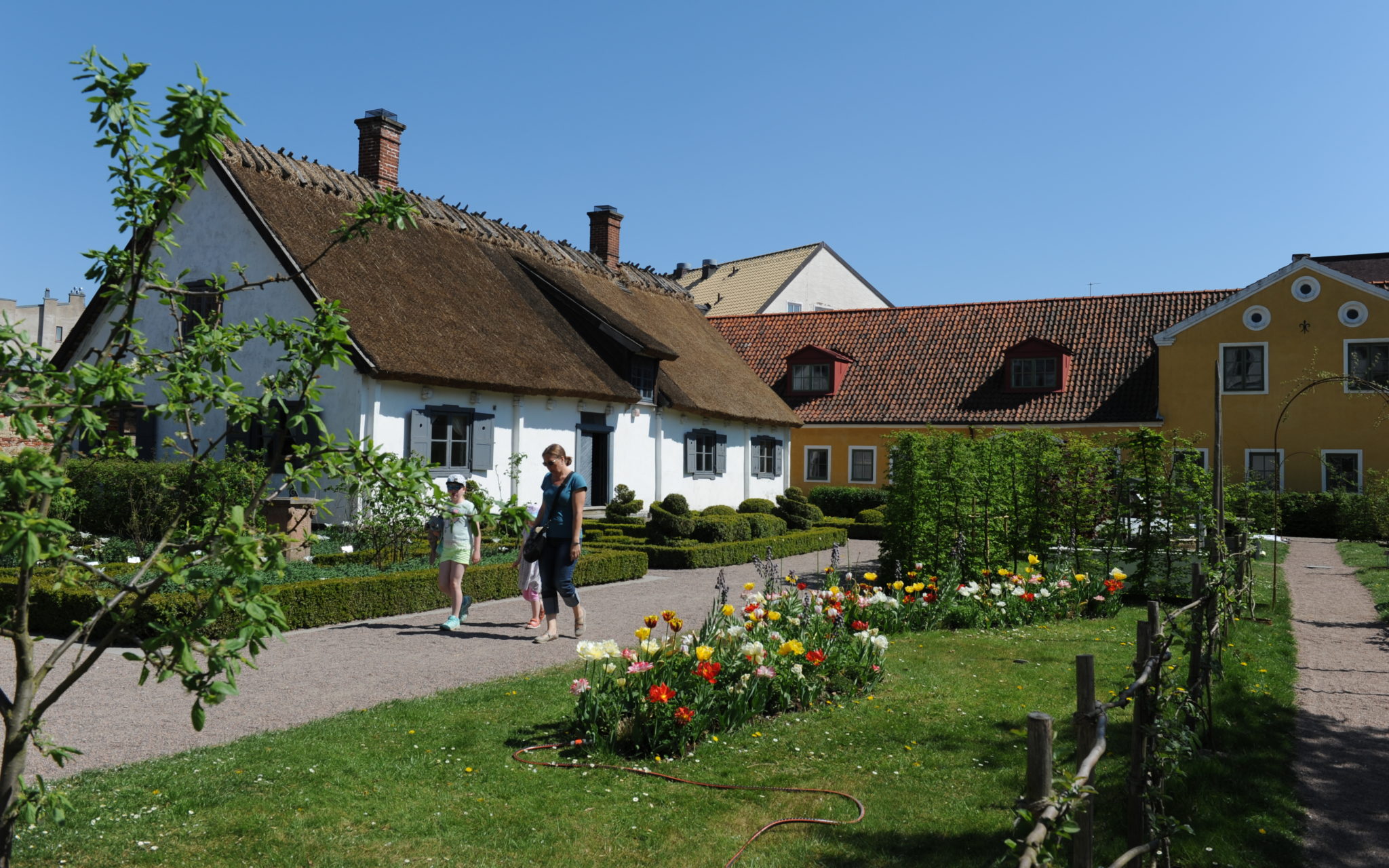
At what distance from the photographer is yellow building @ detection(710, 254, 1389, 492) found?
85.7 feet

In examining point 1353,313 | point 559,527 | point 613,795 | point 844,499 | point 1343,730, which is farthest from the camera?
point 844,499

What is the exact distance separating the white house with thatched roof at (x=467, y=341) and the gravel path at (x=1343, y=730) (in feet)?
36.1

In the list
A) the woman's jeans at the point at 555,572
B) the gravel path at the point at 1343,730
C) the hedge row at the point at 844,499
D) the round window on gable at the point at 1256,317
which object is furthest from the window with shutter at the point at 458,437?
the round window on gable at the point at 1256,317

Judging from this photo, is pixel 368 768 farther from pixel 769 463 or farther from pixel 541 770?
pixel 769 463

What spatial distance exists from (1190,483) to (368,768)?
10783mm

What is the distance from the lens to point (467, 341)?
1889 centimetres

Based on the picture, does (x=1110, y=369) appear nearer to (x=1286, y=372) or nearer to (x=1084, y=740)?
A: (x=1286, y=372)

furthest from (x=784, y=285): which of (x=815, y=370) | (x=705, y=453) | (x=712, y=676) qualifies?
(x=712, y=676)

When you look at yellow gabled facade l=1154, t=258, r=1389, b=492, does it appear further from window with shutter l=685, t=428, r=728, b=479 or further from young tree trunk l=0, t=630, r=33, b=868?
young tree trunk l=0, t=630, r=33, b=868

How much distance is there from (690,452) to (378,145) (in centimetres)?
1000

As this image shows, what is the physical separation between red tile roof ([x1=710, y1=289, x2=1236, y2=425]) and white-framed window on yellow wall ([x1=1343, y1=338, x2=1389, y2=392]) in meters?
4.01

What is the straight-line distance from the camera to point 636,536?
63.7ft

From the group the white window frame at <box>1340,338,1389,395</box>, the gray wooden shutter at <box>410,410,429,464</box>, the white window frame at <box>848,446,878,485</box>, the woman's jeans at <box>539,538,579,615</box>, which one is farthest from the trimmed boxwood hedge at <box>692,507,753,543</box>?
the white window frame at <box>1340,338,1389,395</box>

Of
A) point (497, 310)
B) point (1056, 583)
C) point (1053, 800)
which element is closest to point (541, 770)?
point (1053, 800)
